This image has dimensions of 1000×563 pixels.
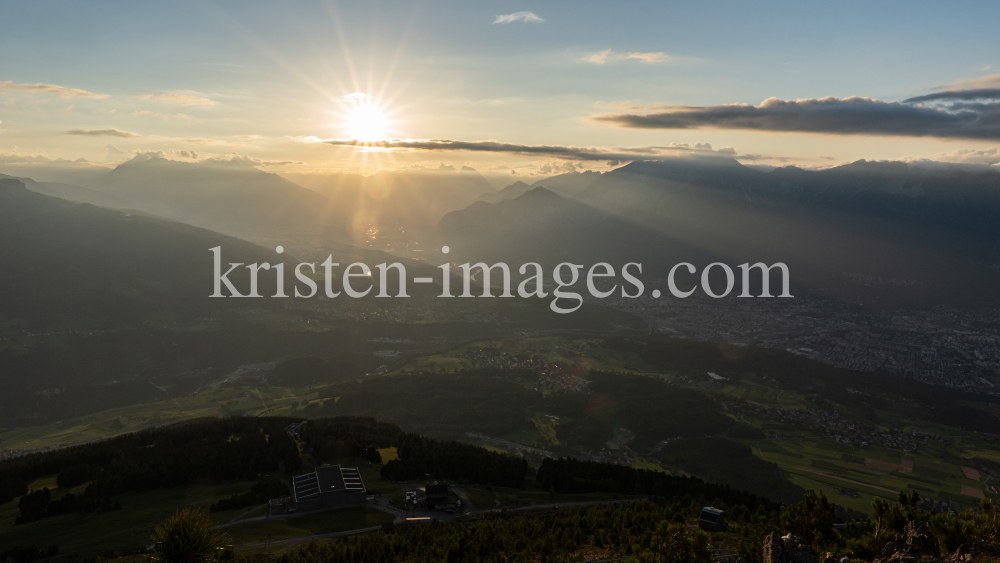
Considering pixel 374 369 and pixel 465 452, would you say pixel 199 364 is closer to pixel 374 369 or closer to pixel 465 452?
pixel 374 369

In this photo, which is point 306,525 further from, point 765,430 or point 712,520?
point 765,430

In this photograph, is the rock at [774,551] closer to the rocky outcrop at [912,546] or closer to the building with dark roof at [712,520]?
the rocky outcrop at [912,546]

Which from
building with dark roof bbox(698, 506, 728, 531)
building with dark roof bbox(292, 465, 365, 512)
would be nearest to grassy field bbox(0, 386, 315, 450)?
building with dark roof bbox(292, 465, 365, 512)

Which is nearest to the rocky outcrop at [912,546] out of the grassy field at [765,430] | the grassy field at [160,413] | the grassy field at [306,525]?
the grassy field at [306,525]

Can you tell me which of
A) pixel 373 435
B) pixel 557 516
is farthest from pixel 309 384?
pixel 557 516

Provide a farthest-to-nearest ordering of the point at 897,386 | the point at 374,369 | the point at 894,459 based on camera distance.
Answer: the point at 374,369 → the point at 897,386 → the point at 894,459

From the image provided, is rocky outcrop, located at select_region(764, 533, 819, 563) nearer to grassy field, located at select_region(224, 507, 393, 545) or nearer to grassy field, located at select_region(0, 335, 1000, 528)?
grassy field, located at select_region(224, 507, 393, 545)
